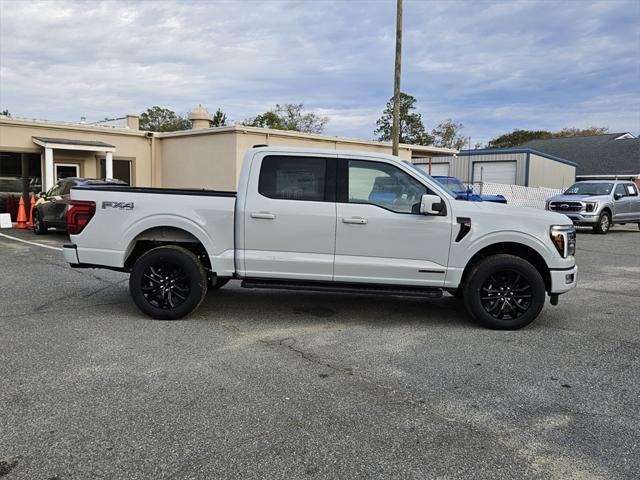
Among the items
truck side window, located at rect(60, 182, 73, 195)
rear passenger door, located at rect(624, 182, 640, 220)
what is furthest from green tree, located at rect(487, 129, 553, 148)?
truck side window, located at rect(60, 182, 73, 195)

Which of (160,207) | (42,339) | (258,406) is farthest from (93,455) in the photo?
(160,207)

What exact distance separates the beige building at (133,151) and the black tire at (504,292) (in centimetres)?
1406

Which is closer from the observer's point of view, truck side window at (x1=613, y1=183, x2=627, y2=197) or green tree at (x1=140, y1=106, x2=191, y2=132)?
truck side window at (x1=613, y1=183, x2=627, y2=197)

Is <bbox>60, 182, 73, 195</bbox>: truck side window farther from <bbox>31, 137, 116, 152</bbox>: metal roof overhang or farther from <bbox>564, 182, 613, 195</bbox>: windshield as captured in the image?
<bbox>564, 182, 613, 195</bbox>: windshield

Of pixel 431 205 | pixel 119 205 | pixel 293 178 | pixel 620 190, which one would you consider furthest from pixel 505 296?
pixel 620 190

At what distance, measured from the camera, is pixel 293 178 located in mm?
6234

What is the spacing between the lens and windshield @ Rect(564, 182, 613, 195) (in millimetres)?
19766

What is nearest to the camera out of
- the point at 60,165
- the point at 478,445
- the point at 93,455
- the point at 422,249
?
the point at 93,455

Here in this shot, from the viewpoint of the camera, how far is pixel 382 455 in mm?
3312

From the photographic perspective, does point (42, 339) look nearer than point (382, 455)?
No

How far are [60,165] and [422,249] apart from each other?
18004mm

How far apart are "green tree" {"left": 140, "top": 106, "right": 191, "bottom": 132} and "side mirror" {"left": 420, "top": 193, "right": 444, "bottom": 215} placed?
56452 millimetres

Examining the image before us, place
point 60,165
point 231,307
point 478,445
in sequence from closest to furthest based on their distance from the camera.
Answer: point 478,445 → point 231,307 → point 60,165

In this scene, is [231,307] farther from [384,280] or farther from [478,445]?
[478,445]
